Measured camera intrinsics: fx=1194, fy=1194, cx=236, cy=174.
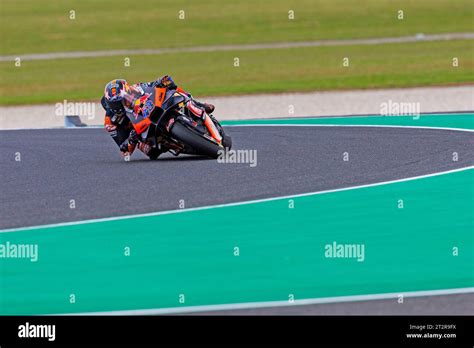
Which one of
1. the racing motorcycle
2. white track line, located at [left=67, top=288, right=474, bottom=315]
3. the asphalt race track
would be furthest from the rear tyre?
white track line, located at [left=67, top=288, right=474, bottom=315]

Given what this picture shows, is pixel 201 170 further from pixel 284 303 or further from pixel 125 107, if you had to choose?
pixel 284 303

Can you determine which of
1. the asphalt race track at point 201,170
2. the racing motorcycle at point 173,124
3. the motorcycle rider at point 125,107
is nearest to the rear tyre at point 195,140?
the racing motorcycle at point 173,124

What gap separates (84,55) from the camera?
158ft

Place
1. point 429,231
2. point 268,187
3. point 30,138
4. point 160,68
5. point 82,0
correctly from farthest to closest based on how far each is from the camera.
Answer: point 82,0, point 160,68, point 30,138, point 268,187, point 429,231

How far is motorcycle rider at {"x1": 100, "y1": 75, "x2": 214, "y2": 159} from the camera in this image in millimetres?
17344

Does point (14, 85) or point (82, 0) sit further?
point (82, 0)

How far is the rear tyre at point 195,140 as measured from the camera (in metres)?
17.2

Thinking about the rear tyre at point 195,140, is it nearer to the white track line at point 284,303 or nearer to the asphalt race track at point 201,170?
the asphalt race track at point 201,170

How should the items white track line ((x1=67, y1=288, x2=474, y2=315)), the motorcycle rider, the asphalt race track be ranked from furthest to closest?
the motorcycle rider → the asphalt race track → white track line ((x1=67, y1=288, x2=474, y2=315))

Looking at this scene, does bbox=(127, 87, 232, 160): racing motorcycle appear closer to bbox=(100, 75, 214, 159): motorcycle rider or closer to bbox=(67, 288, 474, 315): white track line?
bbox=(100, 75, 214, 159): motorcycle rider
